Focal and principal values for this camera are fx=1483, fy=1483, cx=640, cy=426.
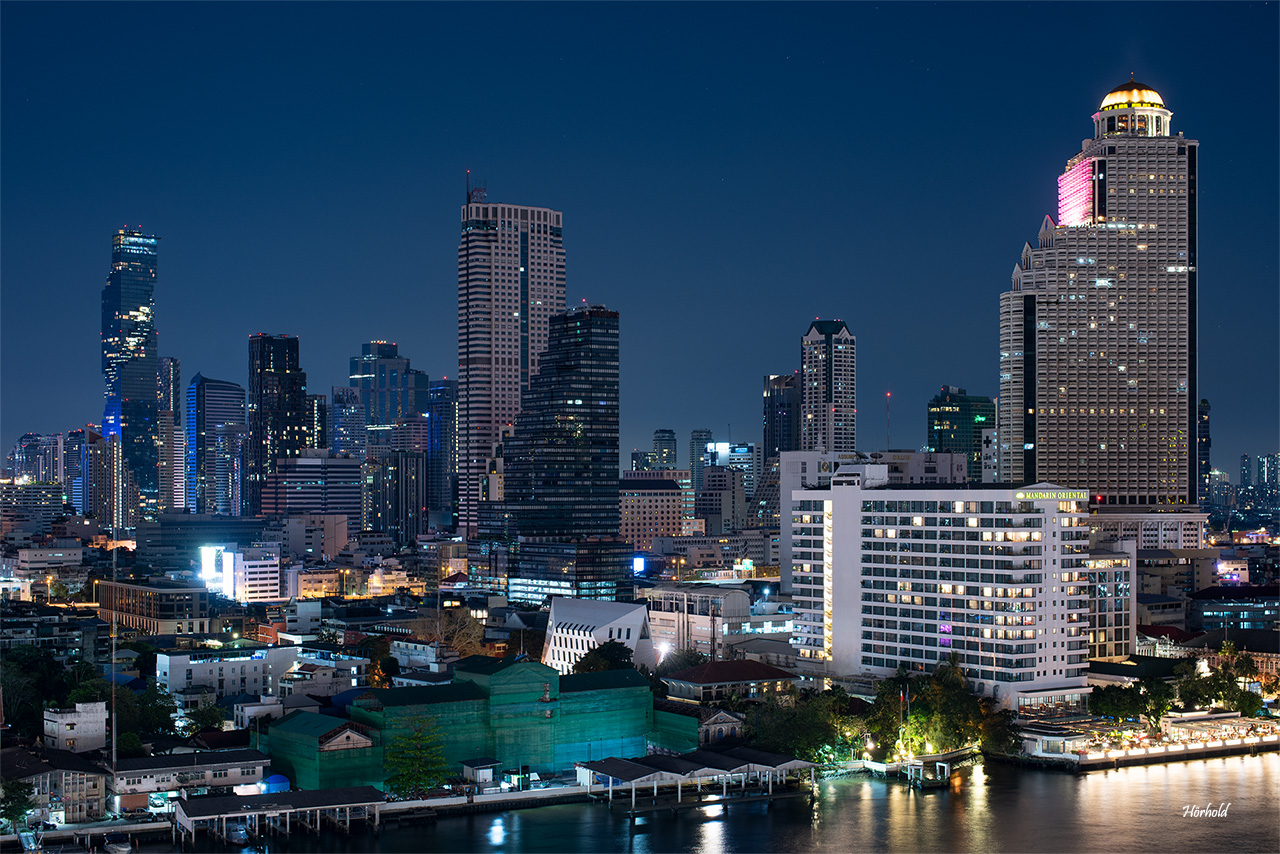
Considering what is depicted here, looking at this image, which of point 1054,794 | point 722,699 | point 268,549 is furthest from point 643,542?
point 1054,794

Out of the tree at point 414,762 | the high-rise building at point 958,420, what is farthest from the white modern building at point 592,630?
the high-rise building at point 958,420

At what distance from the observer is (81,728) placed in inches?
1820

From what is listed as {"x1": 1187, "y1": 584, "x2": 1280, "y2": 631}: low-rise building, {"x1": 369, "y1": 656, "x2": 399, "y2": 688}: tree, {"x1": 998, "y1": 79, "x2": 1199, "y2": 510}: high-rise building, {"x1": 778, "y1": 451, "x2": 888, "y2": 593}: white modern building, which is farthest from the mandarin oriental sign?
{"x1": 998, "y1": 79, "x2": 1199, "y2": 510}: high-rise building

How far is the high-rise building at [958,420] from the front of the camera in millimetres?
166625

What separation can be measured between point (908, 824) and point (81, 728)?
25.4 m

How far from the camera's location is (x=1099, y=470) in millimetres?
97375

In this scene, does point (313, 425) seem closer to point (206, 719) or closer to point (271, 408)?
point (271, 408)

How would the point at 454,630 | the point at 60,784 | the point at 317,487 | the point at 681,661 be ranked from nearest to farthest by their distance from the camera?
the point at 60,784 < the point at 681,661 < the point at 454,630 < the point at 317,487

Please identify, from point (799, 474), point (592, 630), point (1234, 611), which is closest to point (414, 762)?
point (592, 630)

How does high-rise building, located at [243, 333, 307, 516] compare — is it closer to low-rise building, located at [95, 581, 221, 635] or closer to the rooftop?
low-rise building, located at [95, 581, 221, 635]

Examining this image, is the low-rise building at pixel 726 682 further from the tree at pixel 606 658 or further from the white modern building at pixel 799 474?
the white modern building at pixel 799 474

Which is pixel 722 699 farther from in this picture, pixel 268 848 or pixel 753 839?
pixel 268 848

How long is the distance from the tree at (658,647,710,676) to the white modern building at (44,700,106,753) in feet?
71.5

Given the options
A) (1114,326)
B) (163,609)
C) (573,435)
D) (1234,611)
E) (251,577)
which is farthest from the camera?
(251,577)
